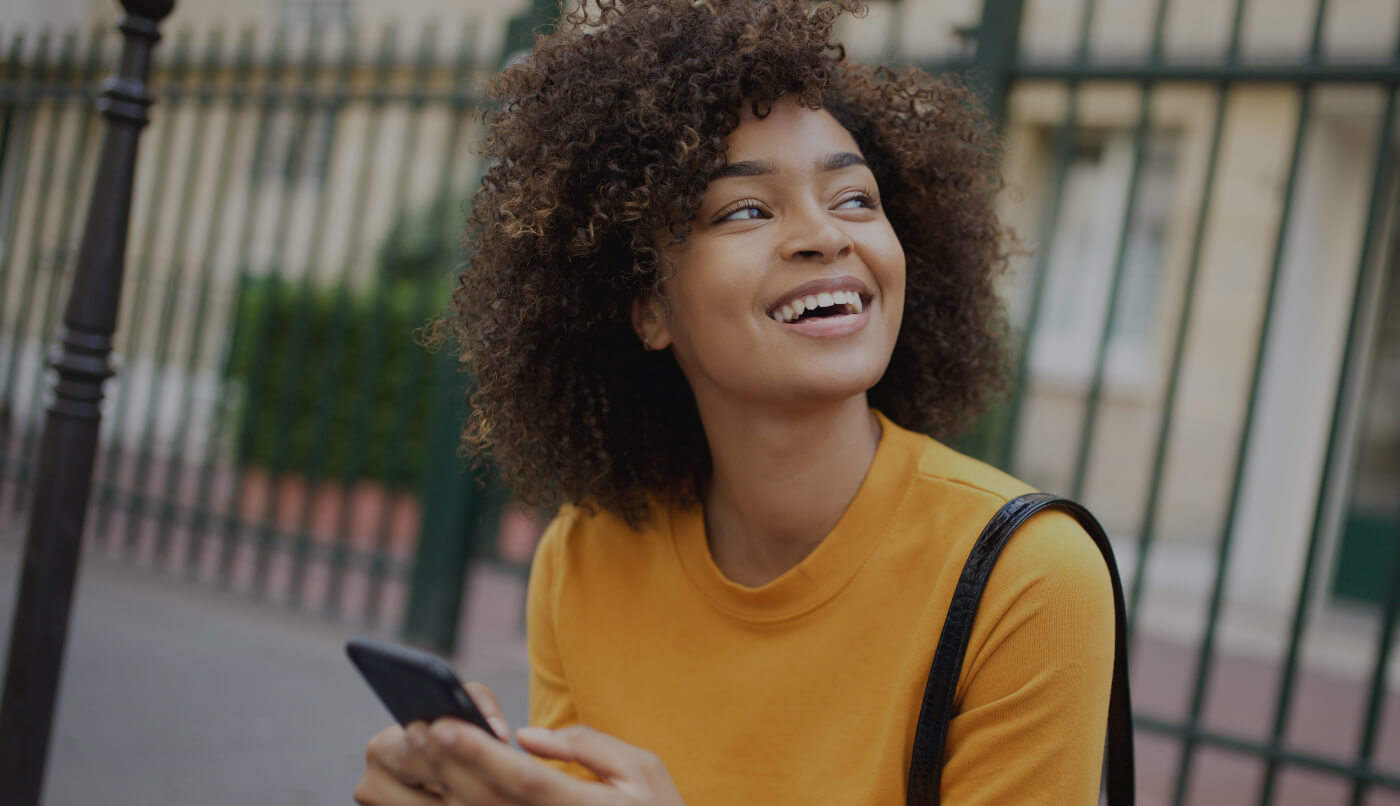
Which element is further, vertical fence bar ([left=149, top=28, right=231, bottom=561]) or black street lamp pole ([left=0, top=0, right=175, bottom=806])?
vertical fence bar ([left=149, top=28, right=231, bottom=561])

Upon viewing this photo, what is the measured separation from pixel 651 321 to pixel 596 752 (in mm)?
771

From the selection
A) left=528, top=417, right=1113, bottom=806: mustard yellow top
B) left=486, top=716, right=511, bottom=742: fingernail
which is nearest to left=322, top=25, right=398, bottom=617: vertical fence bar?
left=528, top=417, right=1113, bottom=806: mustard yellow top

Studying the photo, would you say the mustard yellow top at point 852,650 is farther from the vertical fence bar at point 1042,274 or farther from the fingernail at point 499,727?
the vertical fence bar at point 1042,274

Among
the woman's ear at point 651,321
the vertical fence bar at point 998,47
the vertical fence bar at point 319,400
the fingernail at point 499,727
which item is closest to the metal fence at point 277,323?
the vertical fence bar at point 319,400

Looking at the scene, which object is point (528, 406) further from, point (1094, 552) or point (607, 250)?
point (1094, 552)

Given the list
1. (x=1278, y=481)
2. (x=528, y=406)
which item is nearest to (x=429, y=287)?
(x=528, y=406)

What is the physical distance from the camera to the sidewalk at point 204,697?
3.31m

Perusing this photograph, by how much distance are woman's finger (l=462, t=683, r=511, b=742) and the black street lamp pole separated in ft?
3.76

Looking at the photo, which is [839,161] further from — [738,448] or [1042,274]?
[1042,274]

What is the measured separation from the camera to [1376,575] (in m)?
8.53

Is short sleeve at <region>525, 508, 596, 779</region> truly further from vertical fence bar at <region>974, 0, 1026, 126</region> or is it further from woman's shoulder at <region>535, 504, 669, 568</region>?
vertical fence bar at <region>974, 0, 1026, 126</region>

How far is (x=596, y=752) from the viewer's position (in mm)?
1494

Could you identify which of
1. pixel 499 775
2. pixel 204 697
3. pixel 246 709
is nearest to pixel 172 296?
pixel 204 697

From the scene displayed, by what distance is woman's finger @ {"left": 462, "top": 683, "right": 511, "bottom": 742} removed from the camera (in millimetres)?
1479
